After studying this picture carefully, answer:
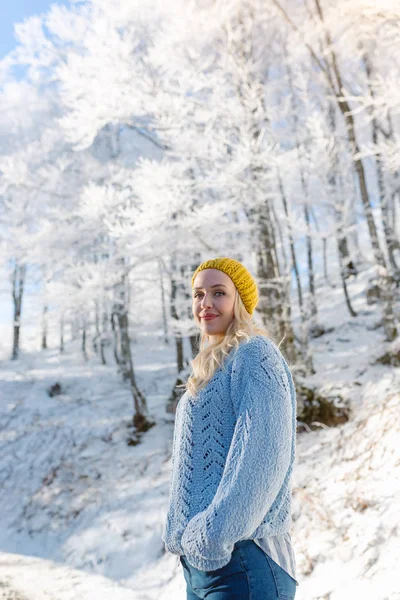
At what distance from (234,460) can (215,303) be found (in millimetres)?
564

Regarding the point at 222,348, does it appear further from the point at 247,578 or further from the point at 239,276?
the point at 247,578

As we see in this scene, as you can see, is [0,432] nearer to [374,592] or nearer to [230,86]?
[230,86]

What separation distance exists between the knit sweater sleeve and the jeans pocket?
165mm

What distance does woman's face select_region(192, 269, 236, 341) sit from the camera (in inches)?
64.0

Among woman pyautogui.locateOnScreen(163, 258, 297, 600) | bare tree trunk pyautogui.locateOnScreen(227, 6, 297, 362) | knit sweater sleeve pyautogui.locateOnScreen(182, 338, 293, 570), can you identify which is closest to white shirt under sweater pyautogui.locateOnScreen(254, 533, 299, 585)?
woman pyautogui.locateOnScreen(163, 258, 297, 600)

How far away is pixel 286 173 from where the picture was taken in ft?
26.4

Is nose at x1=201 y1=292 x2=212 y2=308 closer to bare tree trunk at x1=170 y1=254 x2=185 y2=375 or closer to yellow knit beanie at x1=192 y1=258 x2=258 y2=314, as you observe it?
yellow knit beanie at x1=192 y1=258 x2=258 y2=314

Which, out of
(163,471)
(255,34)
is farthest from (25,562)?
(255,34)

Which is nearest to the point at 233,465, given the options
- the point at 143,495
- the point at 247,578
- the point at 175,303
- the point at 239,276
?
the point at 247,578

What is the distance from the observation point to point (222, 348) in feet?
4.98

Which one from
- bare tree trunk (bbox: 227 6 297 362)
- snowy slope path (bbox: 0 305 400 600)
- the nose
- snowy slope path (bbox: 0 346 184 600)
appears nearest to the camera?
the nose

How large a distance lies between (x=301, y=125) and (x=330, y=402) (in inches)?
433

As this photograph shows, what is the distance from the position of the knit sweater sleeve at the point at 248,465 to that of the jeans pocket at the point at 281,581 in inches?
6.5

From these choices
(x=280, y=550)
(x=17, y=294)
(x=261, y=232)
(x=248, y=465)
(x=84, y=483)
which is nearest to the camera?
(x=248, y=465)
